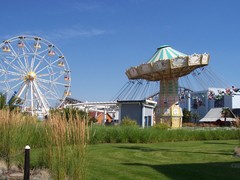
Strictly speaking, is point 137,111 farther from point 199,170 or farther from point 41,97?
point 199,170

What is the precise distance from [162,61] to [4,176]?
30934 mm

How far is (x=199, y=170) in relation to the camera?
1005 cm

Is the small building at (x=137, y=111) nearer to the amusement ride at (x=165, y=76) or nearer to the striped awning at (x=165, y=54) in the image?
the amusement ride at (x=165, y=76)

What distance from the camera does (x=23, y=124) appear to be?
37.9ft

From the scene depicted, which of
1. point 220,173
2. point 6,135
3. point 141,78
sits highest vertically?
point 141,78

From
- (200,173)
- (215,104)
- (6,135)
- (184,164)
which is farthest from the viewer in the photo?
(215,104)

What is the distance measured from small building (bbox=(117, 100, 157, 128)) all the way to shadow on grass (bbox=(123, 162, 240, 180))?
26.8 metres

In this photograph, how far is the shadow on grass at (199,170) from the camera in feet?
29.8

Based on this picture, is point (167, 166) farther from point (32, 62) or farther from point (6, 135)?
point (32, 62)

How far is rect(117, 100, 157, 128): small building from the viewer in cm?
3853

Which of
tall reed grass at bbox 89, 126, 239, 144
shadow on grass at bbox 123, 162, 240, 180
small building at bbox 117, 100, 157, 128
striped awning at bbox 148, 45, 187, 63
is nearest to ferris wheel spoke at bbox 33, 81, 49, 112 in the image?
small building at bbox 117, 100, 157, 128

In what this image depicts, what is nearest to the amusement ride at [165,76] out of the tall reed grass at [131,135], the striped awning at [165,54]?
the striped awning at [165,54]

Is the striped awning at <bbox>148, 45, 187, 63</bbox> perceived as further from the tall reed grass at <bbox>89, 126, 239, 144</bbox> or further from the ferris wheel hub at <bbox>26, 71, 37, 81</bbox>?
the tall reed grass at <bbox>89, 126, 239, 144</bbox>

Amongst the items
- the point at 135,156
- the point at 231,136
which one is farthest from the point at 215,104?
the point at 135,156
